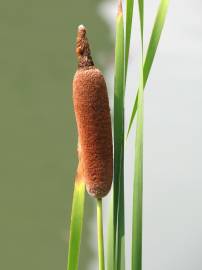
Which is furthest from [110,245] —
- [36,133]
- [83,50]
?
[36,133]

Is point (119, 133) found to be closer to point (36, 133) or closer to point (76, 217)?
point (76, 217)

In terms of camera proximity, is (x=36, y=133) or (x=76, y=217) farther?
(x=36, y=133)

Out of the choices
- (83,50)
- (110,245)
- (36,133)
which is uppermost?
(36,133)

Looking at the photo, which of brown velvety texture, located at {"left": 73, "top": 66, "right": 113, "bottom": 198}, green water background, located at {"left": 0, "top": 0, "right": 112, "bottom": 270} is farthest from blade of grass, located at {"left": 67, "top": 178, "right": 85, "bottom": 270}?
green water background, located at {"left": 0, "top": 0, "right": 112, "bottom": 270}

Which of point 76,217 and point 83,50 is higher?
point 83,50

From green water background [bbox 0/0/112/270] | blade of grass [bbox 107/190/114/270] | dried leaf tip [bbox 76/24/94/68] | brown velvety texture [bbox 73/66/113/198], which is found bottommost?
blade of grass [bbox 107/190/114/270]

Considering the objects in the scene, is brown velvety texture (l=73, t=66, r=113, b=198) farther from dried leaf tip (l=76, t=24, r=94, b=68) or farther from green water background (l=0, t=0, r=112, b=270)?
green water background (l=0, t=0, r=112, b=270)

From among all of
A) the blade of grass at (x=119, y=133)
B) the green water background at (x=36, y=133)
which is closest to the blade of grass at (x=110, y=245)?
the blade of grass at (x=119, y=133)
